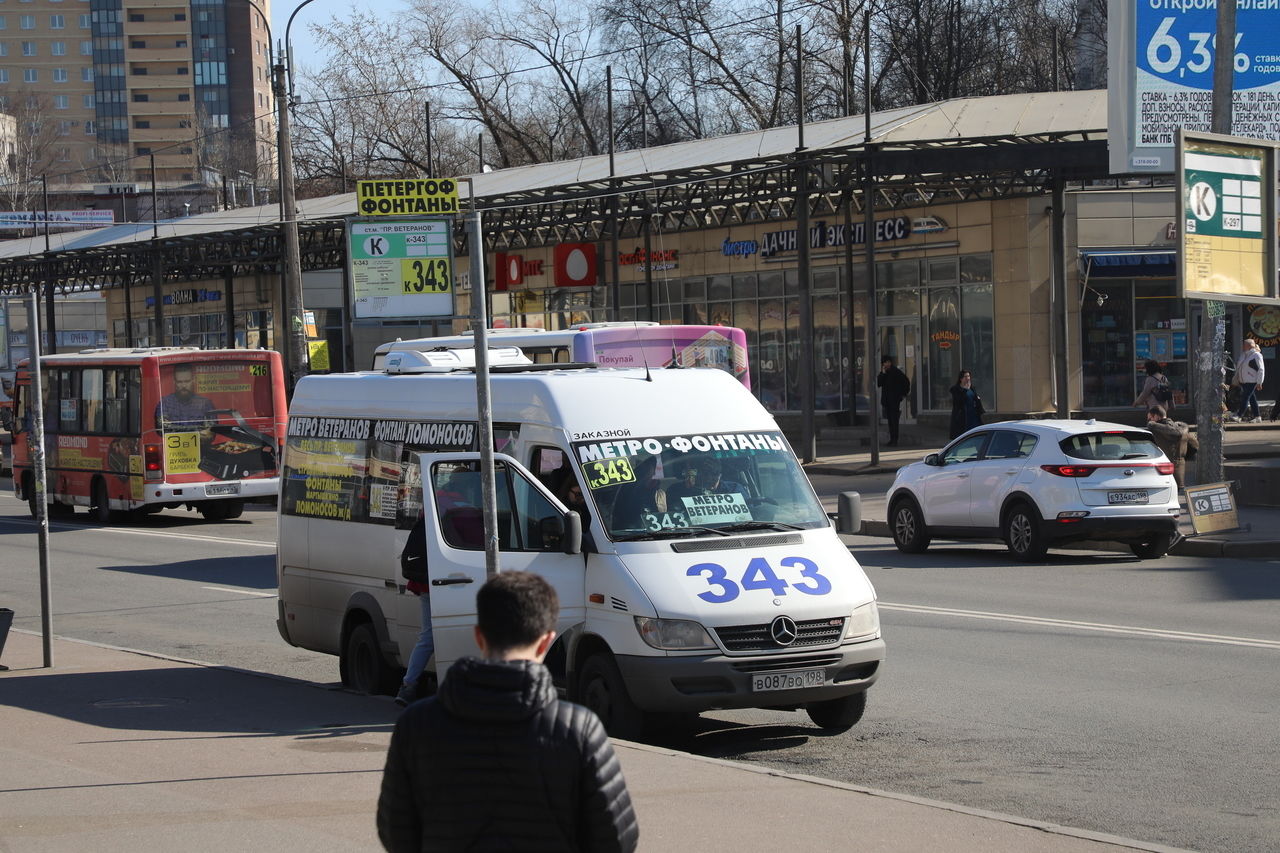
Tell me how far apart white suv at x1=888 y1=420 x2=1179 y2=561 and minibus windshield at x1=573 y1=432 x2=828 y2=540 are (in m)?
8.87

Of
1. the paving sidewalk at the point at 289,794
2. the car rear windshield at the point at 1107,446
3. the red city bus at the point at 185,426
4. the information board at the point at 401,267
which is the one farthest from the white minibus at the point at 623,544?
the information board at the point at 401,267

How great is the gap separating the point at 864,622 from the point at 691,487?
132 centimetres

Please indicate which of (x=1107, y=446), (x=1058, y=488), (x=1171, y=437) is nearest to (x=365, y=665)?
(x=1058, y=488)

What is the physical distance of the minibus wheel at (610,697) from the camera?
8.83 metres

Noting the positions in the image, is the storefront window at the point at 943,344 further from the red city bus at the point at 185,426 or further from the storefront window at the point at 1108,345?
the red city bus at the point at 185,426

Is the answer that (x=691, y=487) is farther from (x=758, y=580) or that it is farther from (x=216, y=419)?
(x=216, y=419)

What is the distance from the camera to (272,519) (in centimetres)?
2834

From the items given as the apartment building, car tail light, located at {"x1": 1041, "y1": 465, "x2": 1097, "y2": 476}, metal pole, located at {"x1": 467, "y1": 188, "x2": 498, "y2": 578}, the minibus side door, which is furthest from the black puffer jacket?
the apartment building

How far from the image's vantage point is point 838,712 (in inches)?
369

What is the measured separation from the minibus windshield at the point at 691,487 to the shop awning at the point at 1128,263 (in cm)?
2890

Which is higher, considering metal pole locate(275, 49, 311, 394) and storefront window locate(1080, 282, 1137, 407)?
metal pole locate(275, 49, 311, 394)

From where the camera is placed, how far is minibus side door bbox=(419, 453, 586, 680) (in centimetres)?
923

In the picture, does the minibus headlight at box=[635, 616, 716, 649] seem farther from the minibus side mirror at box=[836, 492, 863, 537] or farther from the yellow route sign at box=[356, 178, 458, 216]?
the yellow route sign at box=[356, 178, 458, 216]

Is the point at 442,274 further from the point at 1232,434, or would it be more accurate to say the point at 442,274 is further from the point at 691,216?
the point at 1232,434
